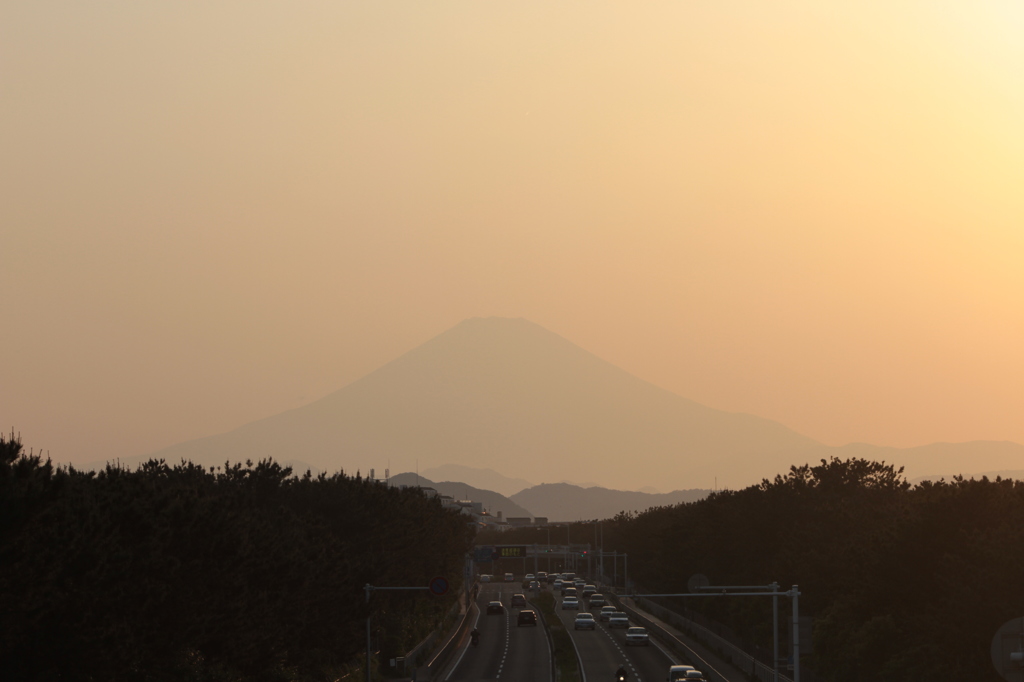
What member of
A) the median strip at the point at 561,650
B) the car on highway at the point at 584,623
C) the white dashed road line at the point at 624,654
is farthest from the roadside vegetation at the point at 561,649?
the white dashed road line at the point at 624,654

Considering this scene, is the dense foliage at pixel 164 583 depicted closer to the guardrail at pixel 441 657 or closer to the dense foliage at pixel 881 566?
the guardrail at pixel 441 657

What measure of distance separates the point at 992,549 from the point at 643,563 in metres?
129

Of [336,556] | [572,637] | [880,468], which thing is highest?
[880,468]

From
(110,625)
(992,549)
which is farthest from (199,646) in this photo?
(992,549)

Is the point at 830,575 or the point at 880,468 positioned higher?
the point at 880,468

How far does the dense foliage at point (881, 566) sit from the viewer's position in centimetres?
4741

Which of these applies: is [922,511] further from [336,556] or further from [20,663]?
[20,663]

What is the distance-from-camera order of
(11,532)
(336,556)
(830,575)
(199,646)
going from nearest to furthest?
(11,532) < (199,646) < (336,556) < (830,575)

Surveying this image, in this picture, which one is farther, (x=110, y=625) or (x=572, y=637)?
(x=572, y=637)

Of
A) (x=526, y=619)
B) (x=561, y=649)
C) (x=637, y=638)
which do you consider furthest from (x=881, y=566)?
(x=526, y=619)

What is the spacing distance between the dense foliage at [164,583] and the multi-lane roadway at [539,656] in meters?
7.83

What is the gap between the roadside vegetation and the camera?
77500mm

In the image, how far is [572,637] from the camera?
106m

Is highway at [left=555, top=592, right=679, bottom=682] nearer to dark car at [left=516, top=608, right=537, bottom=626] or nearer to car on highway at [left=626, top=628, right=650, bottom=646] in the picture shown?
car on highway at [left=626, top=628, right=650, bottom=646]
